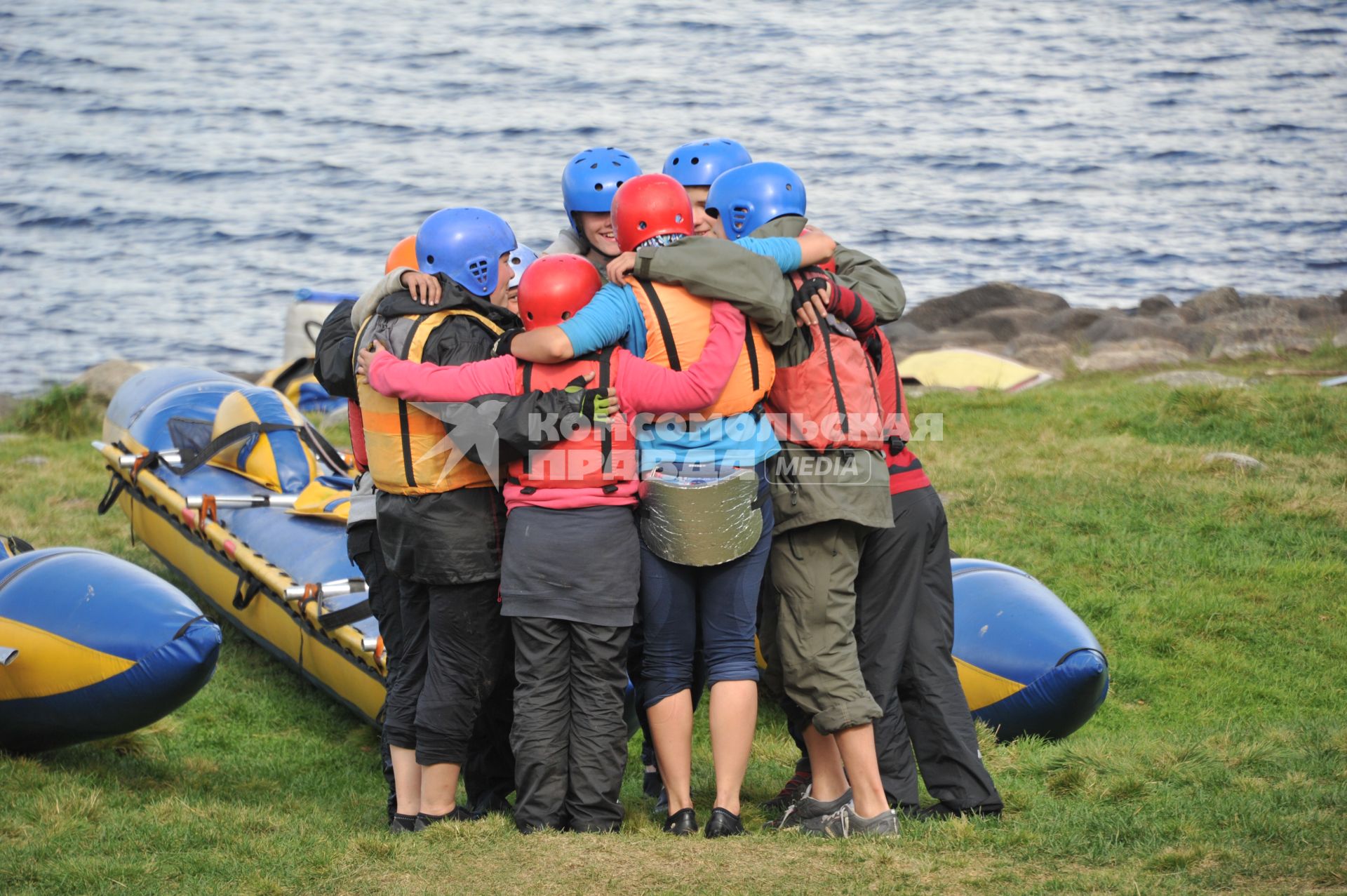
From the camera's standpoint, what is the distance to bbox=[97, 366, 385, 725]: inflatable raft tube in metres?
5.81

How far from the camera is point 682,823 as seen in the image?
13.6 feet

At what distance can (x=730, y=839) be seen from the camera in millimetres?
4020

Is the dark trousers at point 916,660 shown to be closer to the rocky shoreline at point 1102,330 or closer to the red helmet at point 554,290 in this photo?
the red helmet at point 554,290

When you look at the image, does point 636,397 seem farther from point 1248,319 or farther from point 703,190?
point 1248,319

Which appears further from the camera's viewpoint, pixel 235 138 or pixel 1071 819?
pixel 235 138

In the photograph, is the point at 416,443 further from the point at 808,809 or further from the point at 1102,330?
the point at 1102,330

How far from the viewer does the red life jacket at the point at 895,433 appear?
4.31m

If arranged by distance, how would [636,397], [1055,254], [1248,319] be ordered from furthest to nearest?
1. [1055,254]
2. [1248,319]
3. [636,397]

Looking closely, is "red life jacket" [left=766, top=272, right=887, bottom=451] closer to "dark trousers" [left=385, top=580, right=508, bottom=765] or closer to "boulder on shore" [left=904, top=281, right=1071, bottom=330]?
"dark trousers" [left=385, top=580, right=508, bottom=765]

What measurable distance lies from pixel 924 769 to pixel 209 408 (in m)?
5.01

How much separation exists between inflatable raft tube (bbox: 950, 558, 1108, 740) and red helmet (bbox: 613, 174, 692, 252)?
2069 mm

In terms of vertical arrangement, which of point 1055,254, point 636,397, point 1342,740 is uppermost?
point 636,397

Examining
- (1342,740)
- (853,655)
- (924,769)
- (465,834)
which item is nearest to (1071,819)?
(924,769)

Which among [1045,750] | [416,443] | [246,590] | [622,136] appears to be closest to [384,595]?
[416,443]
